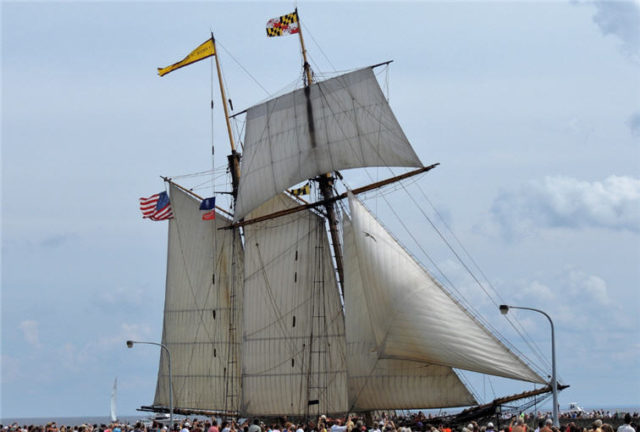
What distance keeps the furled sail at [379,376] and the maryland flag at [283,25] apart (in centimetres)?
1732

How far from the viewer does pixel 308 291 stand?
59.2 meters

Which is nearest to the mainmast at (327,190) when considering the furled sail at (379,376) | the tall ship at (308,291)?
the tall ship at (308,291)

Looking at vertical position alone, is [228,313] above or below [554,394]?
above

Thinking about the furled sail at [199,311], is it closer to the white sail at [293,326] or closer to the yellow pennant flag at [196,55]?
the white sail at [293,326]

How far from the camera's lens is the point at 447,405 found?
50156mm

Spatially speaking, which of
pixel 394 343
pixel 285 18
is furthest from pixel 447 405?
pixel 285 18

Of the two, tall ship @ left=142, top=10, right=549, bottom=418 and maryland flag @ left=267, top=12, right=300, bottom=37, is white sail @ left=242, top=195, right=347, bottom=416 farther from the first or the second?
maryland flag @ left=267, top=12, right=300, bottom=37

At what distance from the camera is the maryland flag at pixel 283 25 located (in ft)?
205

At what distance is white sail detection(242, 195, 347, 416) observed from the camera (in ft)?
190

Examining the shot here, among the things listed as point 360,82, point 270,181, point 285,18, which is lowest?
point 270,181

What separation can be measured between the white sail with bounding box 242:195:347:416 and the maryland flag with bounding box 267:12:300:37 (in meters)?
11.1

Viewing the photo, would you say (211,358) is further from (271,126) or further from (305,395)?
(271,126)

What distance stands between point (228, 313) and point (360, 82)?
17132 millimetres

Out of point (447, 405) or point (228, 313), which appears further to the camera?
point (228, 313)
